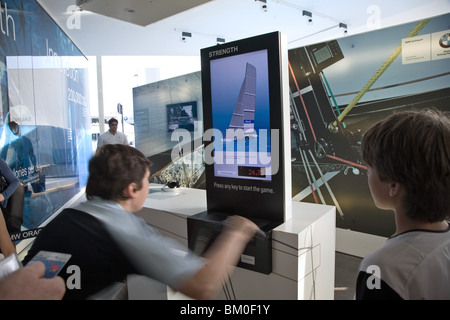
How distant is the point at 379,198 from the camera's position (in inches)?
40.1

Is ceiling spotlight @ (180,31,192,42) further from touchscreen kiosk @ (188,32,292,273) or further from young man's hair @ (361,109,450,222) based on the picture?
young man's hair @ (361,109,450,222)

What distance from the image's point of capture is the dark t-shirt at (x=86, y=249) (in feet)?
3.36

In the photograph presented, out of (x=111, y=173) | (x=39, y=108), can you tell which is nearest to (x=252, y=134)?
(x=111, y=173)

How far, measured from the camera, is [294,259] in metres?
1.66

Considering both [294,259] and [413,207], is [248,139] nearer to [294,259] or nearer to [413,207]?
[294,259]

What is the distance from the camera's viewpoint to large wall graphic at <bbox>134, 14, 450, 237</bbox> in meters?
3.18

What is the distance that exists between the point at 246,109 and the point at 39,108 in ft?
12.9

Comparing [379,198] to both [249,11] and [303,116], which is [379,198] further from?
[249,11]

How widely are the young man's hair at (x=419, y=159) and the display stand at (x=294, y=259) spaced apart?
31.2 inches

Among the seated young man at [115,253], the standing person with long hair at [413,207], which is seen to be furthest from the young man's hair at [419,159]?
the seated young man at [115,253]

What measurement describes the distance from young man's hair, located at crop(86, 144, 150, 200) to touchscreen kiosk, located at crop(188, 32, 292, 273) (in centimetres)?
73

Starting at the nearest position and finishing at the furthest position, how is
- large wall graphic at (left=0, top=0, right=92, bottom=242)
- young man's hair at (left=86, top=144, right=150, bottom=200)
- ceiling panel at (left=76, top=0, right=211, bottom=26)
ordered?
1. young man's hair at (left=86, top=144, right=150, bottom=200)
2. ceiling panel at (left=76, top=0, right=211, bottom=26)
3. large wall graphic at (left=0, top=0, right=92, bottom=242)

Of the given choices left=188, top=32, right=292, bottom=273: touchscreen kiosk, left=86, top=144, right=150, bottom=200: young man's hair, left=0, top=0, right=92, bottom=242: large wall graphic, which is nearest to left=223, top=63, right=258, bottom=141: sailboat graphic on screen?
left=188, top=32, right=292, bottom=273: touchscreen kiosk

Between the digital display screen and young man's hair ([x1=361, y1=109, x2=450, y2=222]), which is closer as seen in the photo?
young man's hair ([x1=361, y1=109, x2=450, y2=222])
